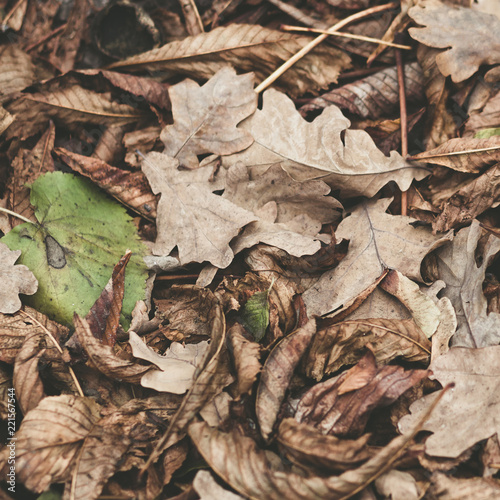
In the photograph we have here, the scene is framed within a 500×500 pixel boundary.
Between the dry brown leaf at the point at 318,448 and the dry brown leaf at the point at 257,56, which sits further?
the dry brown leaf at the point at 257,56

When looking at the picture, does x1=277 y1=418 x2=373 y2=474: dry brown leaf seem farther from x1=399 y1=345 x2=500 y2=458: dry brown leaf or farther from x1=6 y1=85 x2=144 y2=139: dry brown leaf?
x1=6 y1=85 x2=144 y2=139: dry brown leaf

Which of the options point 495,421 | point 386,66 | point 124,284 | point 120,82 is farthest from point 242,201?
point 495,421

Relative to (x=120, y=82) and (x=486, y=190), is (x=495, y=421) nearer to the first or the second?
(x=486, y=190)

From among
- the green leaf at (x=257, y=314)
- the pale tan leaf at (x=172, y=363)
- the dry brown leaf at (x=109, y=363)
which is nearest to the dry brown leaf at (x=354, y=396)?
the green leaf at (x=257, y=314)

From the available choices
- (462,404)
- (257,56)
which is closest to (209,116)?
(257,56)

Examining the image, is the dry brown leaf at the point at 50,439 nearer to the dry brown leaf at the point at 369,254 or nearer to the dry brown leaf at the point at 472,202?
the dry brown leaf at the point at 369,254

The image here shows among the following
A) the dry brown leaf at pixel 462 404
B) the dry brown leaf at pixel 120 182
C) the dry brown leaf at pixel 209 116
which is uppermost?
the dry brown leaf at pixel 209 116

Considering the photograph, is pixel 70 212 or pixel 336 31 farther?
pixel 336 31
